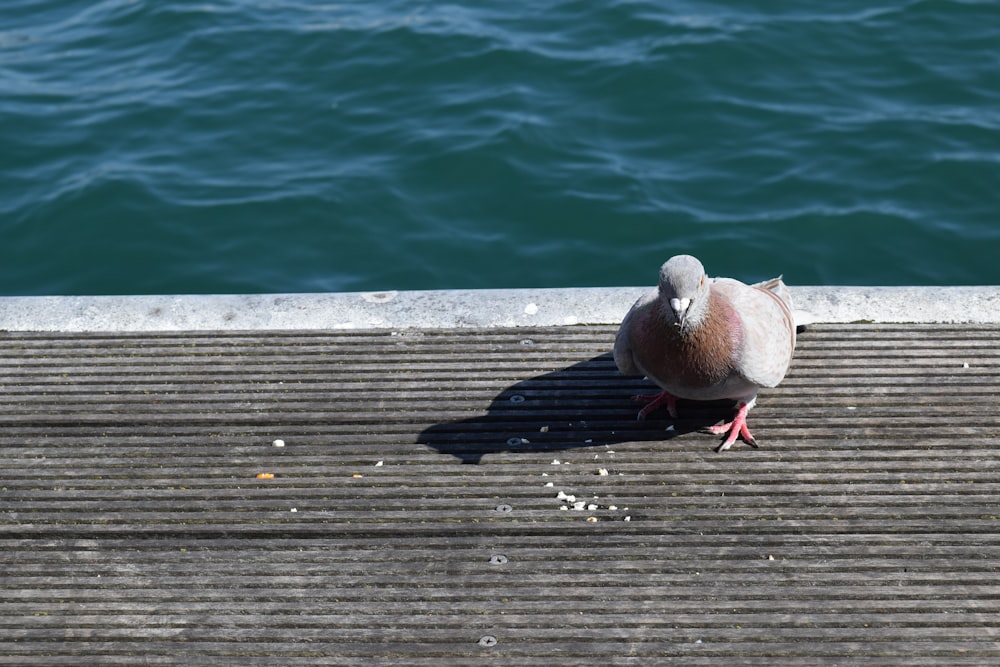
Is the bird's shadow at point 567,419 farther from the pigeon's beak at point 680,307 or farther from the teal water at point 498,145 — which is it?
the teal water at point 498,145

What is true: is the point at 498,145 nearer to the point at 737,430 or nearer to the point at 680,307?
the point at 737,430

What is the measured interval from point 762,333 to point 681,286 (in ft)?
1.60

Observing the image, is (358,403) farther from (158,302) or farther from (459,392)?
(158,302)

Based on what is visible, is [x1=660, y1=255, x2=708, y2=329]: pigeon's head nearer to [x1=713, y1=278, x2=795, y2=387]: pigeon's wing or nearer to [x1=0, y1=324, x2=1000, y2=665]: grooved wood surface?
[x1=713, y1=278, x2=795, y2=387]: pigeon's wing

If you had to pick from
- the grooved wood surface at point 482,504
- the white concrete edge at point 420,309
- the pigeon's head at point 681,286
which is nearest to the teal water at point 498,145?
the white concrete edge at point 420,309

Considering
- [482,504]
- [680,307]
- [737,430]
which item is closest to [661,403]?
[737,430]

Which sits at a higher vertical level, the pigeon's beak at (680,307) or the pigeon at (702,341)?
the pigeon's beak at (680,307)

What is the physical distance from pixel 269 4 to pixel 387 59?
7.49ft

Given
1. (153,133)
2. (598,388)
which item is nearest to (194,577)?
(598,388)

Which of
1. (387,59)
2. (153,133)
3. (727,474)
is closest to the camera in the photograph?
(727,474)

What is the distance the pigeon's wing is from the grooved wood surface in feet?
0.98

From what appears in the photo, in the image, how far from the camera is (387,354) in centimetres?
499

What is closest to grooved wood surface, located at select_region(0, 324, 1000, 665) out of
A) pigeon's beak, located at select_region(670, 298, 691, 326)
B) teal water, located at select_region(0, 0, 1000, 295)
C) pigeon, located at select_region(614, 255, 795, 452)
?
pigeon, located at select_region(614, 255, 795, 452)

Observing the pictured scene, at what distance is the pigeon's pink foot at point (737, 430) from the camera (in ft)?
14.3
